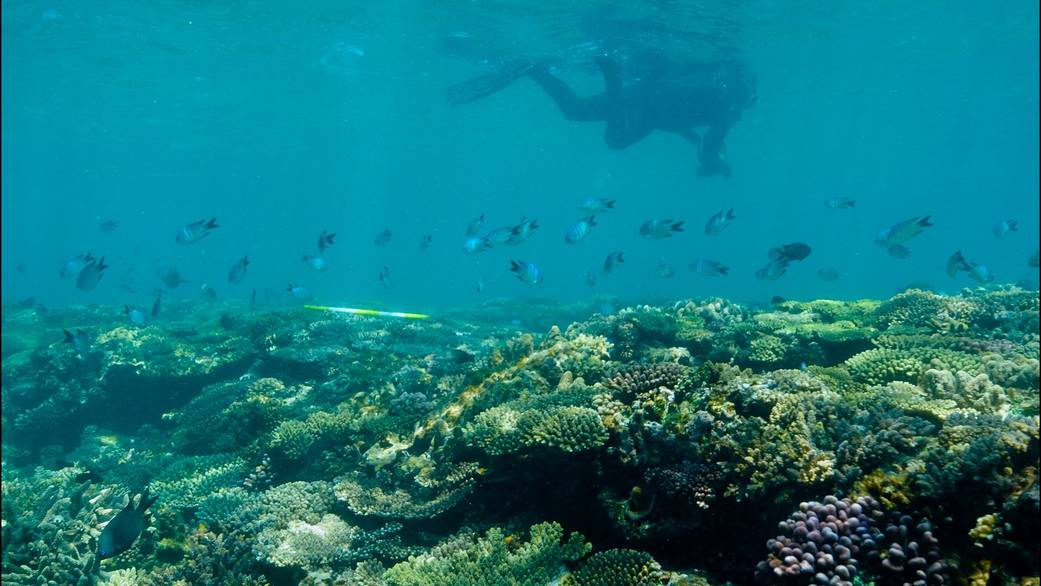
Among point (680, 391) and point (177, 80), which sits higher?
point (680, 391)

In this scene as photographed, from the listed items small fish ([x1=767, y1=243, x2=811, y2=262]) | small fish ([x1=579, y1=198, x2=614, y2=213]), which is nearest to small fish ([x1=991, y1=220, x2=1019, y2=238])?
small fish ([x1=767, y1=243, x2=811, y2=262])

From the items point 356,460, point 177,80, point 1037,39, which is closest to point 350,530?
point 356,460

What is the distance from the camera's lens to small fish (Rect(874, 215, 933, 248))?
8930 millimetres

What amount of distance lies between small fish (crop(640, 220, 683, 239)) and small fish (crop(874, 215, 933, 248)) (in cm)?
352

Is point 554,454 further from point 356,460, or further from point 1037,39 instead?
point 1037,39

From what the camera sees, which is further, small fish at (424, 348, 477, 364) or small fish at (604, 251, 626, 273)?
small fish at (604, 251, 626, 273)

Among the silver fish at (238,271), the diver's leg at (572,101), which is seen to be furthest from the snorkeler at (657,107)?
the silver fish at (238,271)

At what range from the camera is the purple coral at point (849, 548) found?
3.18 metres

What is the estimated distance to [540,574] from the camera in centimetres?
409

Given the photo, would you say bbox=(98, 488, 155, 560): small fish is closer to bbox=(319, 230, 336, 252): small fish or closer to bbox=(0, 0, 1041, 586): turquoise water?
bbox=(0, 0, 1041, 586): turquoise water

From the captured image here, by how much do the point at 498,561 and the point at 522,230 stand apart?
6.24m

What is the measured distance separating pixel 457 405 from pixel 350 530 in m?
1.94

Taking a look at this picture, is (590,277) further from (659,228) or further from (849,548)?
(849,548)

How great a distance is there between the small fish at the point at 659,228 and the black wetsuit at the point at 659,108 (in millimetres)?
15752
